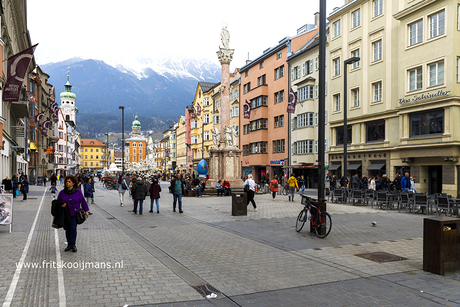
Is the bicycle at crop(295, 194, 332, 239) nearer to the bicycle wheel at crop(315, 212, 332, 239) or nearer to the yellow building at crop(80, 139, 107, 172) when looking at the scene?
the bicycle wheel at crop(315, 212, 332, 239)

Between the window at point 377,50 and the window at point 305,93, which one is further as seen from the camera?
the window at point 305,93

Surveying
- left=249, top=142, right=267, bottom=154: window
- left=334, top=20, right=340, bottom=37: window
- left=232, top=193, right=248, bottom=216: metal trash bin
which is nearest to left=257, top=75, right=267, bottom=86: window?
left=249, top=142, right=267, bottom=154: window

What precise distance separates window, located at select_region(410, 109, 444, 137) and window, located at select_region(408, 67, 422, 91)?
191 centimetres

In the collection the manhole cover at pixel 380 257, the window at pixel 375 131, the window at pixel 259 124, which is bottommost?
the manhole cover at pixel 380 257

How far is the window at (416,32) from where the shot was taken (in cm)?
2697

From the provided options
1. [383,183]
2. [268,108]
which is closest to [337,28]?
[268,108]

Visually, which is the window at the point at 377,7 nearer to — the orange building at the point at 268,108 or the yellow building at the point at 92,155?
the orange building at the point at 268,108

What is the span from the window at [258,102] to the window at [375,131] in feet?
67.4

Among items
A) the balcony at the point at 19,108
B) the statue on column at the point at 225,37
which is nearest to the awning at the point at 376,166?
the statue on column at the point at 225,37

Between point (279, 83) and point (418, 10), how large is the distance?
76.3 ft

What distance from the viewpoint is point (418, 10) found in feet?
88.2

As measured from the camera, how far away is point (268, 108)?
51656mm

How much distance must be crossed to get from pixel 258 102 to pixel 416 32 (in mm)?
27300

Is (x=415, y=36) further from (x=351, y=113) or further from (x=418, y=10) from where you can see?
(x=351, y=113)
